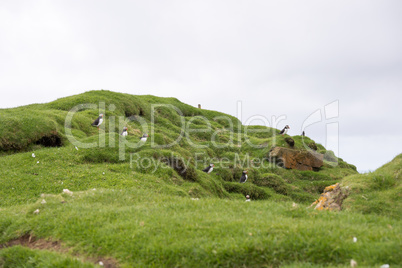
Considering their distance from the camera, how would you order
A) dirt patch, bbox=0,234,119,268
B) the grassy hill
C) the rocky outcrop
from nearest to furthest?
the grassy hill
dirt patch, bbox=0,234,119,268
the rocky outcrop

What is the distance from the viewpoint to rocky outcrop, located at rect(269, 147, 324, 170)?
32719 millimetres

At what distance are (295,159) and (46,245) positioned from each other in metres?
26.5

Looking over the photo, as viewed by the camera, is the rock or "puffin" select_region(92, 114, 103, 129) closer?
the rock

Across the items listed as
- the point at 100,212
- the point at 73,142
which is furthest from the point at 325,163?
the point at 100,212

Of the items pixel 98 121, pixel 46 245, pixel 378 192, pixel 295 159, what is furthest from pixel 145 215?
pixel 295 159

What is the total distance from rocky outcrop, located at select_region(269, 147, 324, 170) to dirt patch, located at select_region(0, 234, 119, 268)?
82.2ft

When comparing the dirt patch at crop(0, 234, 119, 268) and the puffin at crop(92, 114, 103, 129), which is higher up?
the puffin at crop(92, 114, 103, 129)

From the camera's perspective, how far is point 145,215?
411 inches

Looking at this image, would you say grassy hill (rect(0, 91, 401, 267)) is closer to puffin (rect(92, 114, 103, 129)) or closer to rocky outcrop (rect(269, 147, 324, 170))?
puffin (rect(92, 114, 103, 129))

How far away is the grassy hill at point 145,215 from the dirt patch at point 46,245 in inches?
1.4

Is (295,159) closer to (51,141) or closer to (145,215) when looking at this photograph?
(51,141)

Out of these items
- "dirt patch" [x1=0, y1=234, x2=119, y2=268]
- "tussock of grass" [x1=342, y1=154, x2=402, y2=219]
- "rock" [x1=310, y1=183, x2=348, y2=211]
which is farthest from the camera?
"rock" [x1=310, y1=183, x2=348, y2=211]

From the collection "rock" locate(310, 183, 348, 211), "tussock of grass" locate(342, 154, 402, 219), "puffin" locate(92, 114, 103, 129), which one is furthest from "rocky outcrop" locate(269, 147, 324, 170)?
"rock" locate(310, 183, 348, 211)

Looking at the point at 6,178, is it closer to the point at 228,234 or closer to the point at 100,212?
the point at 100,212
